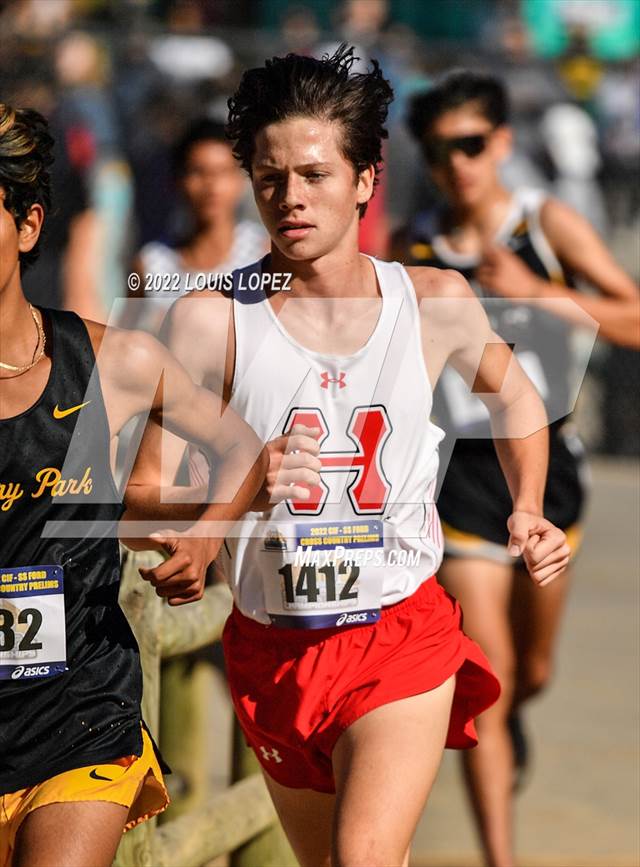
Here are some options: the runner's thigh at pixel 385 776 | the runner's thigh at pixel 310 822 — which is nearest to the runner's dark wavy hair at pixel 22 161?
the runner's thigh at pixel 385 776

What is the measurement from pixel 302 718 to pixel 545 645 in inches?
74.9

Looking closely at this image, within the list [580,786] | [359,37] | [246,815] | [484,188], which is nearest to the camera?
[246,815]

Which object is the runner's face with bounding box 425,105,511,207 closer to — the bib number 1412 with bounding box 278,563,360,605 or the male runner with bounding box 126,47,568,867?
the male runner with bounding box 126,47,568,867

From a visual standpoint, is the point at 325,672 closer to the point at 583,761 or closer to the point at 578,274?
the point at 578,274

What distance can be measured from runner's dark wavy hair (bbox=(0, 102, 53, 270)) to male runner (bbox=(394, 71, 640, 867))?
1.90 m

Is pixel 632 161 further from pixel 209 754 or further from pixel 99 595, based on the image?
pixel 99 595

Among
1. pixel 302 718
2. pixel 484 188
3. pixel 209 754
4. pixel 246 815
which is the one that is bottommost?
pixel 209 754

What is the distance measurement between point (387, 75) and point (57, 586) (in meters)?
8.12

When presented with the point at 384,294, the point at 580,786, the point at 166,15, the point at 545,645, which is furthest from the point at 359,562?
the point at 166,15

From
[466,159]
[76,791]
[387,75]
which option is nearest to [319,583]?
[76,791]

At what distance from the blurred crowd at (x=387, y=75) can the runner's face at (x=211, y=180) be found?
233 centimetres

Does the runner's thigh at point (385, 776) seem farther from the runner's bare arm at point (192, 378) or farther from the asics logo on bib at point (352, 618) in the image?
the runner's bare arm at point (192, 378)

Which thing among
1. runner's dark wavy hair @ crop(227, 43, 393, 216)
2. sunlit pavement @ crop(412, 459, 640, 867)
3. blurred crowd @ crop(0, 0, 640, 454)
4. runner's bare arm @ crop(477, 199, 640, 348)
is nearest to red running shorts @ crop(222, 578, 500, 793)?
runner's dark wavy hair @ crop(227, 43, 393, 216)

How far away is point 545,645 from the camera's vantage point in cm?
508
